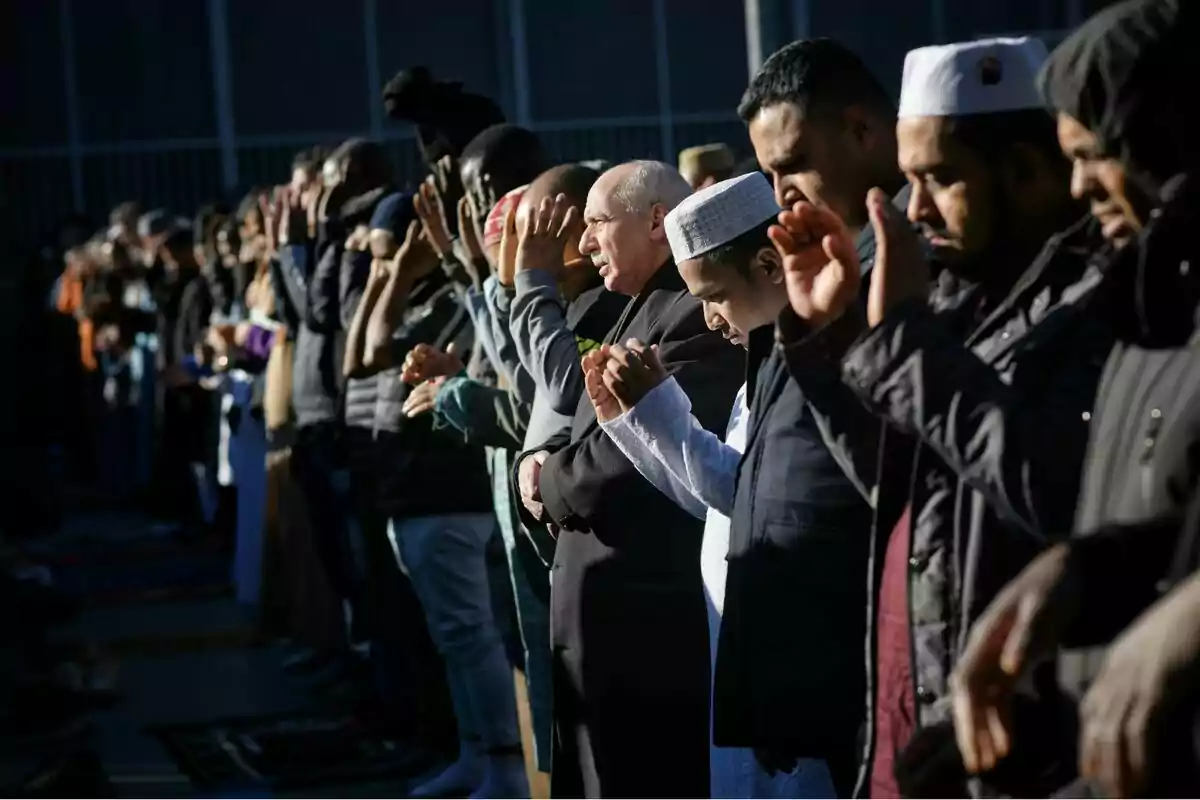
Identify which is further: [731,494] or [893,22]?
[893,22]

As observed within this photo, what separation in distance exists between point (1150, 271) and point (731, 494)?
5.65 feet

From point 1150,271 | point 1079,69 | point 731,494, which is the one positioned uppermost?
point 1079,69

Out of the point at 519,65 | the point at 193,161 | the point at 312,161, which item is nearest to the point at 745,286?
the point at 312,161

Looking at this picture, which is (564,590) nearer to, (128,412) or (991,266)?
(991,266)

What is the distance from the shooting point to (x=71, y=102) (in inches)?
1000

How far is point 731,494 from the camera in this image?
14.0ft

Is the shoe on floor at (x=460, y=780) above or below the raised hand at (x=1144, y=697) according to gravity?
below

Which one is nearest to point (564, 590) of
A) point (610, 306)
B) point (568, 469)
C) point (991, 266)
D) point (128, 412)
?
point (568, 469)

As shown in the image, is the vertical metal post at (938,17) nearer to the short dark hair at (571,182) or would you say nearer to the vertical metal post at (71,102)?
the vertical metal post at (71,102)

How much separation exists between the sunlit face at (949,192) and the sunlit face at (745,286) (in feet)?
2.75

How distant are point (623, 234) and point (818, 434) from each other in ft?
4.50

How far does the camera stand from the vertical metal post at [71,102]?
25.0 m

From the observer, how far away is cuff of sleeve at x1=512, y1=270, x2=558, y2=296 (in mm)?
5500

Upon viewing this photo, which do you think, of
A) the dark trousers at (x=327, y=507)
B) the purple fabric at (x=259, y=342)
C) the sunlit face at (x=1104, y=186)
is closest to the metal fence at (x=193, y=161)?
the purple fabric at (x=259, y=342)
